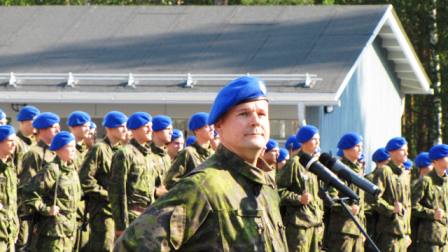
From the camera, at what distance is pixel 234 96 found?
19.3 feet

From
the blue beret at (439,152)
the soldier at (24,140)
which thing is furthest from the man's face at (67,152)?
the blue beret at (439,152)

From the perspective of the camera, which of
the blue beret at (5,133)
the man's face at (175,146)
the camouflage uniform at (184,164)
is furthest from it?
the man's face at (175,146)

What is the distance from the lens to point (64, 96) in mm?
27109

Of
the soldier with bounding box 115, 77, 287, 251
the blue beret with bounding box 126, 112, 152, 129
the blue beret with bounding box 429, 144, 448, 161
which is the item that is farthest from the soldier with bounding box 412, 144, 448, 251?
the soldier with bounding box 115, 77, 287, 251

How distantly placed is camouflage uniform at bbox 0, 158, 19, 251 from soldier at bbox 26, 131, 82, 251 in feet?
2.17

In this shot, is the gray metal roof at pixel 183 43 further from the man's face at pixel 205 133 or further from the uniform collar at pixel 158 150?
the man's face at pixel 205 133

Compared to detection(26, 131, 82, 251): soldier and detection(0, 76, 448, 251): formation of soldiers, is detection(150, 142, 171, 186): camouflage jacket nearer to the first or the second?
detection(0, 76, 448, 251): formation of soldiers

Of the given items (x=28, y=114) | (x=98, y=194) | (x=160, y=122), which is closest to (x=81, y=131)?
(x=28, y=114)

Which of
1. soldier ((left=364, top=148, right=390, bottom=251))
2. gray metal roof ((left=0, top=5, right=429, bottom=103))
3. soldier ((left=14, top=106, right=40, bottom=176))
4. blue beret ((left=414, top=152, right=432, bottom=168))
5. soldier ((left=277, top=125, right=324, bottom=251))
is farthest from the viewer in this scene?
gray metal roof ((left=0, top=5, right=429, bottom=103))

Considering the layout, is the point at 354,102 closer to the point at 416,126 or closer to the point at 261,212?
the point at 416,126

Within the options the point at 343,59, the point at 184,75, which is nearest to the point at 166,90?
the point at 184,75

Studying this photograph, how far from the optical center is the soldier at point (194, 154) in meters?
15.1

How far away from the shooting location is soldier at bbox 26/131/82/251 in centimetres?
1433

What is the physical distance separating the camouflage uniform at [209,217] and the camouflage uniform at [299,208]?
9.71 m
